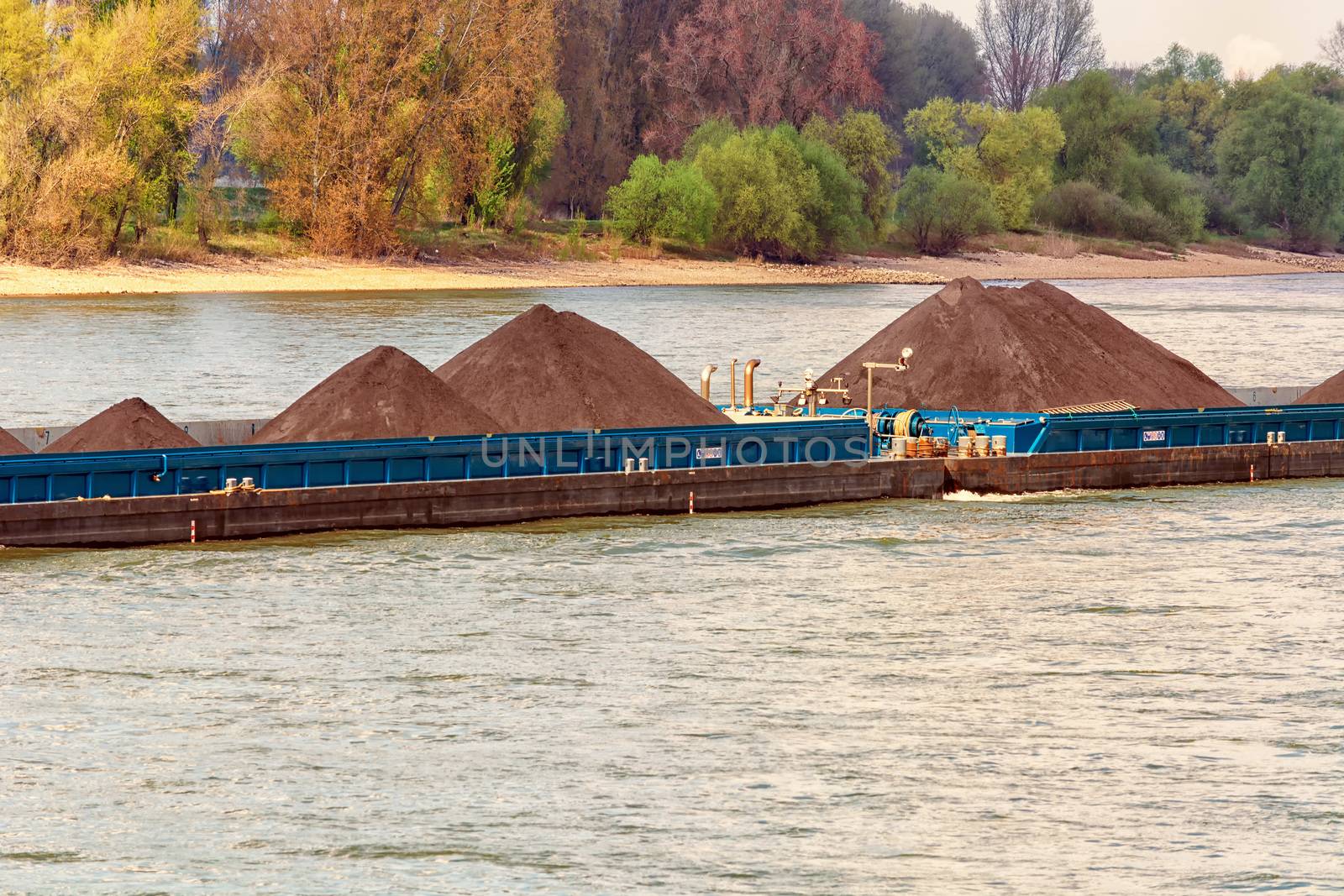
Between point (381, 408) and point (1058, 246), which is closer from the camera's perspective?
point (381, 408)

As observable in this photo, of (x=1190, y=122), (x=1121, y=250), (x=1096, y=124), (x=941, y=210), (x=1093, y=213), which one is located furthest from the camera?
(x=1190, y=122)

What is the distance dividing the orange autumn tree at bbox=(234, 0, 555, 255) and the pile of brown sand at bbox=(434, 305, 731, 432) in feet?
256

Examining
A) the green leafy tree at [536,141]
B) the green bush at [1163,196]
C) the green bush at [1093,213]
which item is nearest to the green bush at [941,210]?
the green bush at [1093,213]

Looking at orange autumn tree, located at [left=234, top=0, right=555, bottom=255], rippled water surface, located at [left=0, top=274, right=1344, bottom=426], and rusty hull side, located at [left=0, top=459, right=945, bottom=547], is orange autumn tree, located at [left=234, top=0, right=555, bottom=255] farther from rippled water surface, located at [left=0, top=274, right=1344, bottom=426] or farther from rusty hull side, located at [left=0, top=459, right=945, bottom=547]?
rusty hull side, located at [left=0, top=459, right=945, bottom=547]

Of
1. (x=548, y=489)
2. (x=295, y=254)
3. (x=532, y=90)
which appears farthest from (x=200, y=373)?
(x=532, y=90)

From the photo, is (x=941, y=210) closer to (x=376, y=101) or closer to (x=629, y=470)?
(x=376, y=101)

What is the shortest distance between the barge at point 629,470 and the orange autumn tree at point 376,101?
76797mm

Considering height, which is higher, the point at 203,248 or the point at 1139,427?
the point at 203,248

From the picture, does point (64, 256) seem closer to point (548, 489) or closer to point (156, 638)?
point (548, 489)

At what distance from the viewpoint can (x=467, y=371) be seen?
3653cm

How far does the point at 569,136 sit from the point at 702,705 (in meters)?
118

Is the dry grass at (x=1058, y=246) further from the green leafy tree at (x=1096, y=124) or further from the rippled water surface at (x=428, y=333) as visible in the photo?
the rippled water surface at (x=428, y=333)

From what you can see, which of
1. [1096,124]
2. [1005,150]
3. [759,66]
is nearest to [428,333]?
[759,66]

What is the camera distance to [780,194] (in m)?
127
